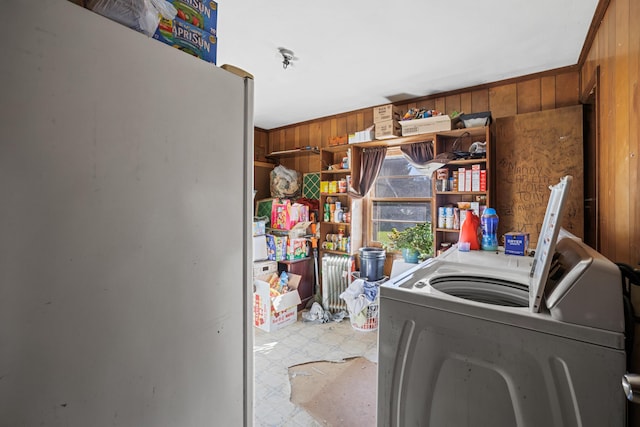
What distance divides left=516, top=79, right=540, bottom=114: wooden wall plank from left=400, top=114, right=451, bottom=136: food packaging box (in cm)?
63

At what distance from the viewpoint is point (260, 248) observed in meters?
3.46

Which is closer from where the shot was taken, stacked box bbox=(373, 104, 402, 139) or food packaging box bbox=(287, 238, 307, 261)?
stacked box bbox=(373, 104, 402, 139)

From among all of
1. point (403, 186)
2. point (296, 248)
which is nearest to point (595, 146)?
point (403, 186)

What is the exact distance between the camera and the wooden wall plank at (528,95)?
8.38ft

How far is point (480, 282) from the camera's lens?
1.21 m

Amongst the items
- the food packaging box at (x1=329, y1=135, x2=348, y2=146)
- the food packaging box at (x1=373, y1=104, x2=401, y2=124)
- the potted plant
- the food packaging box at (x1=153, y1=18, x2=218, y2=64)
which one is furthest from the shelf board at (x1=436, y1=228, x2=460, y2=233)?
the food packaging box at (x1=153, y1=18, x2=218, y2=64)

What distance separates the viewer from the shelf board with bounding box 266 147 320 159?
150 inches

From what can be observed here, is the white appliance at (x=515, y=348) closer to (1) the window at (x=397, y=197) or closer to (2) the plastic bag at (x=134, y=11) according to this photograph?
(2) the plastic bag at (x=134, y=11)

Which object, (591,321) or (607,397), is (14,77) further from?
(607,397)

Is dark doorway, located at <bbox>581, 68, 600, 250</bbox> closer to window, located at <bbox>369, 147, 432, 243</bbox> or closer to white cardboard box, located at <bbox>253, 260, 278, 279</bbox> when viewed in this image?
window, located at <bbox>369, 147, 432, 243</bbox>

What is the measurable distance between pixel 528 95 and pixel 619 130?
4.92ft

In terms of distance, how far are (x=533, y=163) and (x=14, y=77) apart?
311 centimetres

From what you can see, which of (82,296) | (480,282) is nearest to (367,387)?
(480,282)

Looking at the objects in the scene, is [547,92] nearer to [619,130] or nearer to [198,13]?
[619,130]
